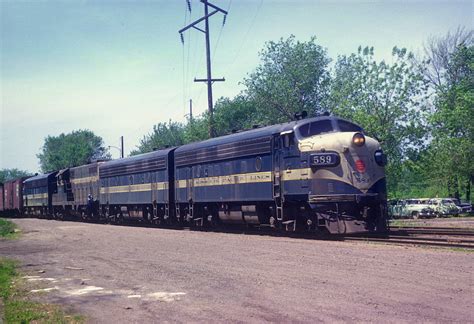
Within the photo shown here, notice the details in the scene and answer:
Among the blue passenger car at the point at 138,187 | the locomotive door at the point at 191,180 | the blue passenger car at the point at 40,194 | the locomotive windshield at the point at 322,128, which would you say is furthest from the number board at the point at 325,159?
the blue passenger car at the point at 40,194

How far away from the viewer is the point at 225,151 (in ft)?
73.9

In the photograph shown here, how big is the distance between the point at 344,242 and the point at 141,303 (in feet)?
31.2

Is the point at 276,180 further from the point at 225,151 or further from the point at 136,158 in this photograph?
the point at 136,158

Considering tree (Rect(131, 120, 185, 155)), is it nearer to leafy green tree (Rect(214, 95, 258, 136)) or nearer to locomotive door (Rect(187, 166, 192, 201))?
leafy green tree (Rect(214, 95, 258, 136))

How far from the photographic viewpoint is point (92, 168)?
39312mm

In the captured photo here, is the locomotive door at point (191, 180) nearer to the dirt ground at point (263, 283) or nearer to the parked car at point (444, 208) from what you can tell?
the dirt ground at point (263, 283)

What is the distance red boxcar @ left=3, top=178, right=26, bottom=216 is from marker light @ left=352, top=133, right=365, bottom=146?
47.3m

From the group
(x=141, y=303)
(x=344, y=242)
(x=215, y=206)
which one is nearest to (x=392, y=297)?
(x=141, y=303)

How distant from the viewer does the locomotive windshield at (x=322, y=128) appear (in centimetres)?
1836

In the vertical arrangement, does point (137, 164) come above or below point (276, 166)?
above

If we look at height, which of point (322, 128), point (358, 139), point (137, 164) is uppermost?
point (322, 128)

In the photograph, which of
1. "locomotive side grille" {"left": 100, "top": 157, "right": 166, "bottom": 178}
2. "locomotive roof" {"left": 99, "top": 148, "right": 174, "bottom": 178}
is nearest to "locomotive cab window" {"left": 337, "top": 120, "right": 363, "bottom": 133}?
"locomotive roof" {"left": 99, "top": 148, "right": 174, "bottom": 178}

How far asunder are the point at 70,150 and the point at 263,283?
113 meters

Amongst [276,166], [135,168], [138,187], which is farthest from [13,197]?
[276,166]
